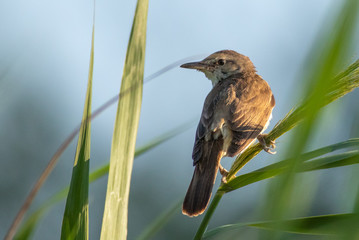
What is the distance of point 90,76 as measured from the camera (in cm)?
181

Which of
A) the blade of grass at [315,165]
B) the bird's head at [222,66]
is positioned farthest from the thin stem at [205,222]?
the bird's head at [222,66]

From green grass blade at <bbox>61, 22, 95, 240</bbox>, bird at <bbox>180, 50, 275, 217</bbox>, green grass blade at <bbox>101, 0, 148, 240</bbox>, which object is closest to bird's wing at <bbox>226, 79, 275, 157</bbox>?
bird at <bbox>180, 50, 275, 217</bbox>

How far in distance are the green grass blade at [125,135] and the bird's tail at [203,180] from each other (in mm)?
1366

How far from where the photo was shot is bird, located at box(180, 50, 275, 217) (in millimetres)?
3272

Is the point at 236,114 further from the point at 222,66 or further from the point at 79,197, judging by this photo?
the point at 79,197

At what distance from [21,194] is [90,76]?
9.12 m

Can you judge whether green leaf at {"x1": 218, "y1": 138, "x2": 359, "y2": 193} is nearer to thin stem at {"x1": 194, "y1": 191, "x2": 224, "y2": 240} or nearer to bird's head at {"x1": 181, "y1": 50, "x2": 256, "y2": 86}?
thin stem at {"x1": 194, "y1": 191, "x2": 224, "y2": 240}

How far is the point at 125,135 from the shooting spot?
176cm

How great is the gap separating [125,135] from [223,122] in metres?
2.10

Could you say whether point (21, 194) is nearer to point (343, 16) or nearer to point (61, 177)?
point (61, 177)

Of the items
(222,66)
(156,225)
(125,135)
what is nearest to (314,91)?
(125,135)

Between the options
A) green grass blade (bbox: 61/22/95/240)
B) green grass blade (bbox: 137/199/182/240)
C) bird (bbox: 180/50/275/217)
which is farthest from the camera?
bird (bbox: 180/50/275/217)

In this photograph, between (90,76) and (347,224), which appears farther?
(90,76)

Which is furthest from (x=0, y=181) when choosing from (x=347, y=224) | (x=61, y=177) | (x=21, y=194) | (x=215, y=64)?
(x=347, y=224)
